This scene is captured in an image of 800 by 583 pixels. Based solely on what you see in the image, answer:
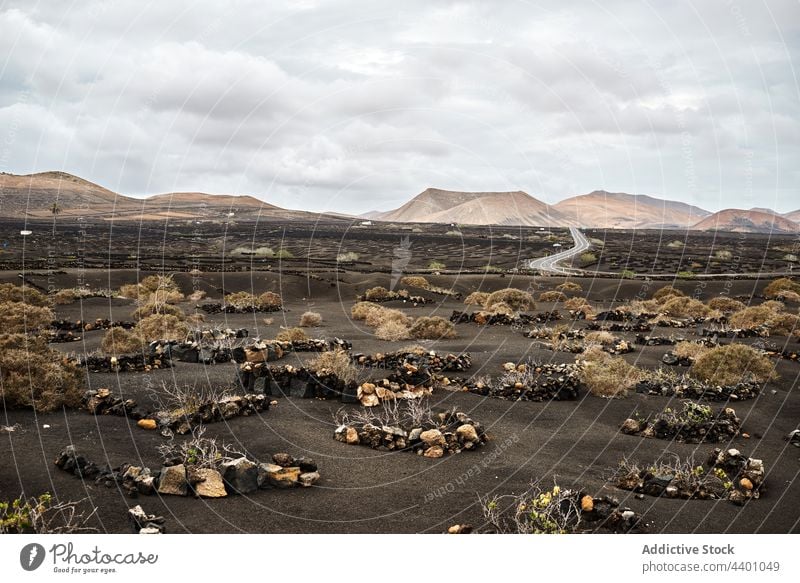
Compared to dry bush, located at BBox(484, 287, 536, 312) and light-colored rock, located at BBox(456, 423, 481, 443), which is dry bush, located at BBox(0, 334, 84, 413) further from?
dry bush, located at BBox(484, 287, 536, 312)

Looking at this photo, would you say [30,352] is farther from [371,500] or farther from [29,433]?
[371,500]

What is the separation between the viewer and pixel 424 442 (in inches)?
421

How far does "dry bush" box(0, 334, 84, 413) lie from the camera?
11703mm

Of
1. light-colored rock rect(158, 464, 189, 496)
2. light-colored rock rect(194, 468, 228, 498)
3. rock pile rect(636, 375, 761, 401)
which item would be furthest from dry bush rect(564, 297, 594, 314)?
light-colored rock rect(158, 464, 189, 496)

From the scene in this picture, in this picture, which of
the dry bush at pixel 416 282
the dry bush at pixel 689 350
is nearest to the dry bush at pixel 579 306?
the dry bush at pixel 416 282

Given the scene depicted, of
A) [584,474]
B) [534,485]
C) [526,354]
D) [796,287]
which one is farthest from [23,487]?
[796,287]

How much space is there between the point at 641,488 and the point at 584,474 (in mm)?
925

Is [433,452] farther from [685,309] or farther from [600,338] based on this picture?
[685,309]

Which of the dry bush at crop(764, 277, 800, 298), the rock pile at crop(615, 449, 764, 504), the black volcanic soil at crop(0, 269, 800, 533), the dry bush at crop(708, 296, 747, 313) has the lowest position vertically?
the black volcanic soil at crop(0, 269, 800, 533)

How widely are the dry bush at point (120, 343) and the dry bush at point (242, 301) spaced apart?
38.2 ft

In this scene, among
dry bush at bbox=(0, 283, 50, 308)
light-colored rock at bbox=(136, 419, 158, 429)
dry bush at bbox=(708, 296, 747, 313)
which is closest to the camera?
light-colored rock at bbox=(136, 419, 158, 429)

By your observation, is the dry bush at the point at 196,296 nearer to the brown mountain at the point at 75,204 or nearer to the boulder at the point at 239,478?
the boulder at the point at 239,478

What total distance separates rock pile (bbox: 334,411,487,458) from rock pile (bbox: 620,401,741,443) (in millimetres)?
3329

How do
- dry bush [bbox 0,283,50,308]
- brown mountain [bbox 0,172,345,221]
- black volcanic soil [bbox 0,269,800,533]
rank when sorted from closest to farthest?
black volcanic soil [bbox 0,269,800,533]
dry bush [bbox 0,283,50,308]
brown mountain [bbox 0,172,345,221]
